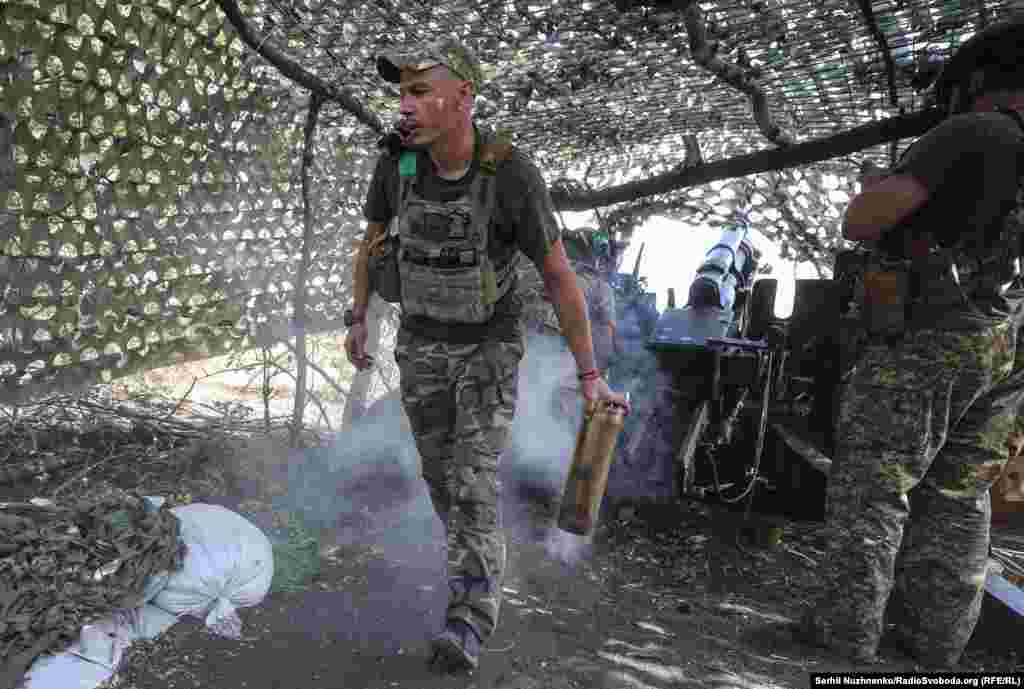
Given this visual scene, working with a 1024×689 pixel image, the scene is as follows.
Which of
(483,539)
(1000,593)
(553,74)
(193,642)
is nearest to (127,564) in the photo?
(193,642)

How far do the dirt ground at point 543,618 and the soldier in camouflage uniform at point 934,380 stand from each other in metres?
0.29

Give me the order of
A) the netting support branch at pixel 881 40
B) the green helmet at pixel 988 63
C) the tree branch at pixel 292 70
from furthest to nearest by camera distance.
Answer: the tree branch at pixel 292 70
the netting support branch at pixel 881 40
the green helmet at pixel 988 63

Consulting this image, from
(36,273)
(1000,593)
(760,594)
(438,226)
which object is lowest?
(760,594)

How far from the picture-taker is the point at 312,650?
2695 millimetres

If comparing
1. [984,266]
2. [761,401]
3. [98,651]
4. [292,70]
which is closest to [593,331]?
[761,401]

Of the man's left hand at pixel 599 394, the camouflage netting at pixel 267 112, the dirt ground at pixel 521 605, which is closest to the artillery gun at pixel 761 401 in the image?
the dirt ground at pixel 521 605

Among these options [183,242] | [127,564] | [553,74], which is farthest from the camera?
[183,242]

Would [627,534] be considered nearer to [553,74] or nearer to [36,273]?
[553,74]

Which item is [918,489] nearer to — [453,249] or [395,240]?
[453,249]

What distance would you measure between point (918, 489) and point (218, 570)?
112 inches

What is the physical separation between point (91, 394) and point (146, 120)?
1665mm

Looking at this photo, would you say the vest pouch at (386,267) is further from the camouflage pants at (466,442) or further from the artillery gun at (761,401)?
the artillery gun at (761,401)

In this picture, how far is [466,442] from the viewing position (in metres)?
2.73

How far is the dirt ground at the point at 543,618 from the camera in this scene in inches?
101
